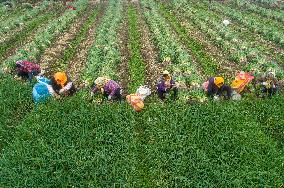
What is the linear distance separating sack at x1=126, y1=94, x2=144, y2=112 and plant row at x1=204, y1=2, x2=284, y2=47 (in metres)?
11.3

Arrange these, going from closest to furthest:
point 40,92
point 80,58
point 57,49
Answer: point 40,92 → point 80,58 → point 57,49

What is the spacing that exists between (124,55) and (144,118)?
7488mm

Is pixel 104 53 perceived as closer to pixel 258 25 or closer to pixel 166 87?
pixel 166 87

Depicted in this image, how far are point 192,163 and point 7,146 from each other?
6257 millimetres

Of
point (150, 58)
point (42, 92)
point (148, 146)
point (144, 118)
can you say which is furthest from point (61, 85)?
point (150, 58)

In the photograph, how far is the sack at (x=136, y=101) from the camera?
15.1 m

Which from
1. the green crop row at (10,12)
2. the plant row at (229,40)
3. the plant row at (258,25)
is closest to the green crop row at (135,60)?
the plant row at (229,40)

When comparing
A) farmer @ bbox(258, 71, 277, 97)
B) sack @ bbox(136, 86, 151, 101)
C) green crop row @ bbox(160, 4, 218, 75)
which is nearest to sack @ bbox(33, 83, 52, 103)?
sack @ bbox(136, 86, 151, 101)

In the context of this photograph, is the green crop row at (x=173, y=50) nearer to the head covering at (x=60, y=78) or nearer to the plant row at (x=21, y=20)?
the head covering at (x=60, y=78)

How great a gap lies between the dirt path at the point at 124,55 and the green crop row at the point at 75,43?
2414mm

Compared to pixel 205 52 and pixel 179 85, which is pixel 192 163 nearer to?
pixel 179 85

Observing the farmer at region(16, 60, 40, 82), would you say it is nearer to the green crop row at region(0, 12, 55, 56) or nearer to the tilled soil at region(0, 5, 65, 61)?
the tilled soil at region(0, 5, 65, 61)

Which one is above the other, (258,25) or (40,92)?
(40,92)

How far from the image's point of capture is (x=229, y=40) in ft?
76.5
